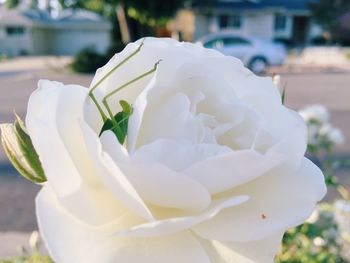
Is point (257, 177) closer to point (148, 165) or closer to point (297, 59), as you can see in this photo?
point (148, 165)

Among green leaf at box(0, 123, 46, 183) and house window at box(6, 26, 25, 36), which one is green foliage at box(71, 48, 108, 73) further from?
house window at box(6, 26, 25, 36)

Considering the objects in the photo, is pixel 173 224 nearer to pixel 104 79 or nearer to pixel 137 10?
pixel 104 79

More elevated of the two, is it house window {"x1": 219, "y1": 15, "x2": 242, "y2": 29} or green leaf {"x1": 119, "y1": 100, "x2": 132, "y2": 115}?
green leaf {"x1": 119, "y1": 100, "x2": 132, "y2": 115}

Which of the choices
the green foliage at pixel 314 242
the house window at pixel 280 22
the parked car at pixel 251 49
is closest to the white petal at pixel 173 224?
the green foliage at pixel 314 242

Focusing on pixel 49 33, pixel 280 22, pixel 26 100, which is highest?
pixel 26 100

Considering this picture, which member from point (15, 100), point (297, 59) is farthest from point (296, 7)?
point (15, 100)

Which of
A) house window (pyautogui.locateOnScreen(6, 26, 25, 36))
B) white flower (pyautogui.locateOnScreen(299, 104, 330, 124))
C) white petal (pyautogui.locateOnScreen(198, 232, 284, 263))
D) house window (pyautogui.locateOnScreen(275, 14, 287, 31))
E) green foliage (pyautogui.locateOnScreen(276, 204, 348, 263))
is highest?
white petal (pyautogui.locateOnScreen(198, 232, 284, 263))

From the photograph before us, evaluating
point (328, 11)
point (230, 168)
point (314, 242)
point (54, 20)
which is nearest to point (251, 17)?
point (328, 11)

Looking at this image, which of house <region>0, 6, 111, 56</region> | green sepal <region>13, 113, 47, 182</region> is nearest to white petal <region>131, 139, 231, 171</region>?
green sepal <region>13, 113, 47, 182</region>

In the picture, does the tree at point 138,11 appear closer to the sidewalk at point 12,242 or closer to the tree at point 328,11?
the sidewalk at point 12,242
